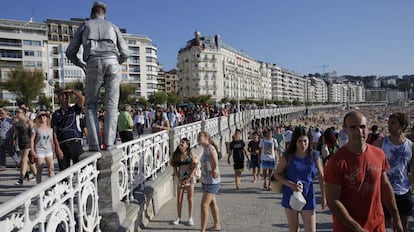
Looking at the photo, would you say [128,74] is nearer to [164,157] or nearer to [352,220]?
[164,157]

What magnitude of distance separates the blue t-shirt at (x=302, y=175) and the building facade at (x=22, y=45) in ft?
234

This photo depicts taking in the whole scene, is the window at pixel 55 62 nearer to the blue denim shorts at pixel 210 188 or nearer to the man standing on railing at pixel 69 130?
the man standing on railing at pixel 69 130

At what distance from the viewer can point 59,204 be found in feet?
9.77

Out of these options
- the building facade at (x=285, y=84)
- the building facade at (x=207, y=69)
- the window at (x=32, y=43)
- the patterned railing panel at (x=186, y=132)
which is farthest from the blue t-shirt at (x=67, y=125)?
the building facade at (x=285, y=84)

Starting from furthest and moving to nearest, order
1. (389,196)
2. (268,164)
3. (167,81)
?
1. (167,81)
2. (268,164)
3. (389,196)

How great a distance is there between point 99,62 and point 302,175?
9.21ft

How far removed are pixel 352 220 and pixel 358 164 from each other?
423 millimetres

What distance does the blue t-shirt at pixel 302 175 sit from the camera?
4238 millimetres

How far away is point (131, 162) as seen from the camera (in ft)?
18.7

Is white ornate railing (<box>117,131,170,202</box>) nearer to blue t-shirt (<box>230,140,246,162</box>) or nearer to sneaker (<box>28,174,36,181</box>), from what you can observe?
blue t-shirt (<box>230,140,246,162</box>)

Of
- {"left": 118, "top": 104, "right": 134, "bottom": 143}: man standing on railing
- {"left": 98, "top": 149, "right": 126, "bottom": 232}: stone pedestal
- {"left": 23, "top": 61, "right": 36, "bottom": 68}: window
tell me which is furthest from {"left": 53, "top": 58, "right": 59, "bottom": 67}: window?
{"left": 98, "top": 149, "right": 126, "bottom": 232}: stone pedestal

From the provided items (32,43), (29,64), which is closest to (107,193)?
(29,64)

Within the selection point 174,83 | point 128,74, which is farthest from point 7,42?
point 174,83

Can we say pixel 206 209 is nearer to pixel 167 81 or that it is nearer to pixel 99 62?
pixel 99 62
